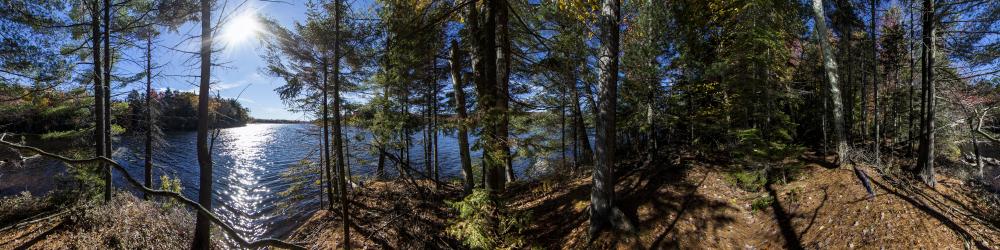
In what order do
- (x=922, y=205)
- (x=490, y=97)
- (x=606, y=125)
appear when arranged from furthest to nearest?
1. (x=606, y=125)
2. (x=922, y=205)
3. (x=490, y=97)

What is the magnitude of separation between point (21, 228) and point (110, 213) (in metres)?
2.17

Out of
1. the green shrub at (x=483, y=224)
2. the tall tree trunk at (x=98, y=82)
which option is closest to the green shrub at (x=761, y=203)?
the green shrub at (x=483, y=224)

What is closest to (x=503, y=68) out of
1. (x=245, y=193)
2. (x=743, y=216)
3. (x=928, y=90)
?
(x=743, y=216)

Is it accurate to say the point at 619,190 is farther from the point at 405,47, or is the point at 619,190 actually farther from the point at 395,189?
the point at 395,189

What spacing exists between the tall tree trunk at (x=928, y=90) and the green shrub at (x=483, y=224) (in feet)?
34.1

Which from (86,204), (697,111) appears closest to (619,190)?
Result: (697,111)

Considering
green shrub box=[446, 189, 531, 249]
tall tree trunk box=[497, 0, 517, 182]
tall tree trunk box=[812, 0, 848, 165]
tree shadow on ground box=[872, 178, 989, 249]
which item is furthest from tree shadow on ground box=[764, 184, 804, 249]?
tall tree trunk box=[497, 0, 517, 182]

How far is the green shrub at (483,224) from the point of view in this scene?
5727 mm

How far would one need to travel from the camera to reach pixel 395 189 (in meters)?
12.6

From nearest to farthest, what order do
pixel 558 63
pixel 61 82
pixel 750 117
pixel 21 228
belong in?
1. pixel 558 63
2. pixel 21 228
3. pixel 61 82
4. pixel 750 117

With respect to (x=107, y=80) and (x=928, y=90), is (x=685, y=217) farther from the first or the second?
(x=107, y=80)

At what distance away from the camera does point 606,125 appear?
263 inches

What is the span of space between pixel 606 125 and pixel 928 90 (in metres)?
8.96

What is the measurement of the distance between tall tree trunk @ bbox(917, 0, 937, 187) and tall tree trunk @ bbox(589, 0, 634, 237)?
822 cm
